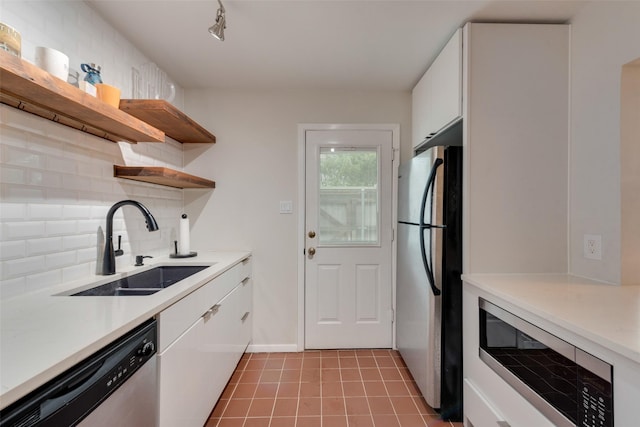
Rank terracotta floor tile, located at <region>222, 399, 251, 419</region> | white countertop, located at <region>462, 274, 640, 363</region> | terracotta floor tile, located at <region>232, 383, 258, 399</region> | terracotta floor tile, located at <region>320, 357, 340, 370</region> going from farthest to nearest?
terracotta floor tile, located at <region>320, 357, 340, 370</region> < terracotta floor tile, located at <region>232, 383, 258, 399</region> < terracotta floor tile, located at <region>222, 399, 251, 419</region> < white countertop, located at <region>462, 274, 640, 363</region>

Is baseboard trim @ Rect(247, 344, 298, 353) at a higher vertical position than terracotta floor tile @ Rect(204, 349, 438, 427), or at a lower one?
higher

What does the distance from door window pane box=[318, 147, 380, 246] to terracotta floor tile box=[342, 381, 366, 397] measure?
1083mm

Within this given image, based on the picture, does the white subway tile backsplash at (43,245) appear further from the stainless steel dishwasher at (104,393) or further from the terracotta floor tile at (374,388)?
the terracotta floor tile at (374,388)

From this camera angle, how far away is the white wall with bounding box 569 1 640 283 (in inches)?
52.4

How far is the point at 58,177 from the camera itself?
1308mm

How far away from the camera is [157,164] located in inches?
83.7

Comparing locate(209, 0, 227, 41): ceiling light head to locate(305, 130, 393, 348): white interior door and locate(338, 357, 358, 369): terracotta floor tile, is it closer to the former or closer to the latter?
locate(305, 130, 393, 348): white interior door

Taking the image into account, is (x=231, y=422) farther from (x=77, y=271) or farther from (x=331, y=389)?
(x=77, y=271)

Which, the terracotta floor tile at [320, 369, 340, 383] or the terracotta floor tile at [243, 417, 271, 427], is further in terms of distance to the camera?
the terracotta floor tile at [320, 369, 340, 383]

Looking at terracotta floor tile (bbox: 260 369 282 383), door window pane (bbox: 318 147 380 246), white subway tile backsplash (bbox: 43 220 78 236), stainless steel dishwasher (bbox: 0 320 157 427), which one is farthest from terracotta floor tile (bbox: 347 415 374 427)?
white subway tile backsplash (bbox: 43 220 78 236)

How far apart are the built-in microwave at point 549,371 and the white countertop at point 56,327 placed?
142 centimetres

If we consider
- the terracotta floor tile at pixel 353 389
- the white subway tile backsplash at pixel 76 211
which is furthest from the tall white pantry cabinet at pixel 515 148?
the white subway tile backsplash at pixel 76 211

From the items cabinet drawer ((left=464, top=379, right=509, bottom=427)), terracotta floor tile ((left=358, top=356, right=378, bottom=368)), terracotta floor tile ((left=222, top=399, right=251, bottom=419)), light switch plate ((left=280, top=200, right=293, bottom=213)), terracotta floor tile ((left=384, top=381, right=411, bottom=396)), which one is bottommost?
terracotta floor tile ((left=222, top=399, right=251, bottom=419))

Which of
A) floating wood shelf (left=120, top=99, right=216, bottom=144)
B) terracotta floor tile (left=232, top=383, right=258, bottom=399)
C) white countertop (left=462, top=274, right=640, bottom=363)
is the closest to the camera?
white countertop (left=462, top=274, right=640, bottom=363)
